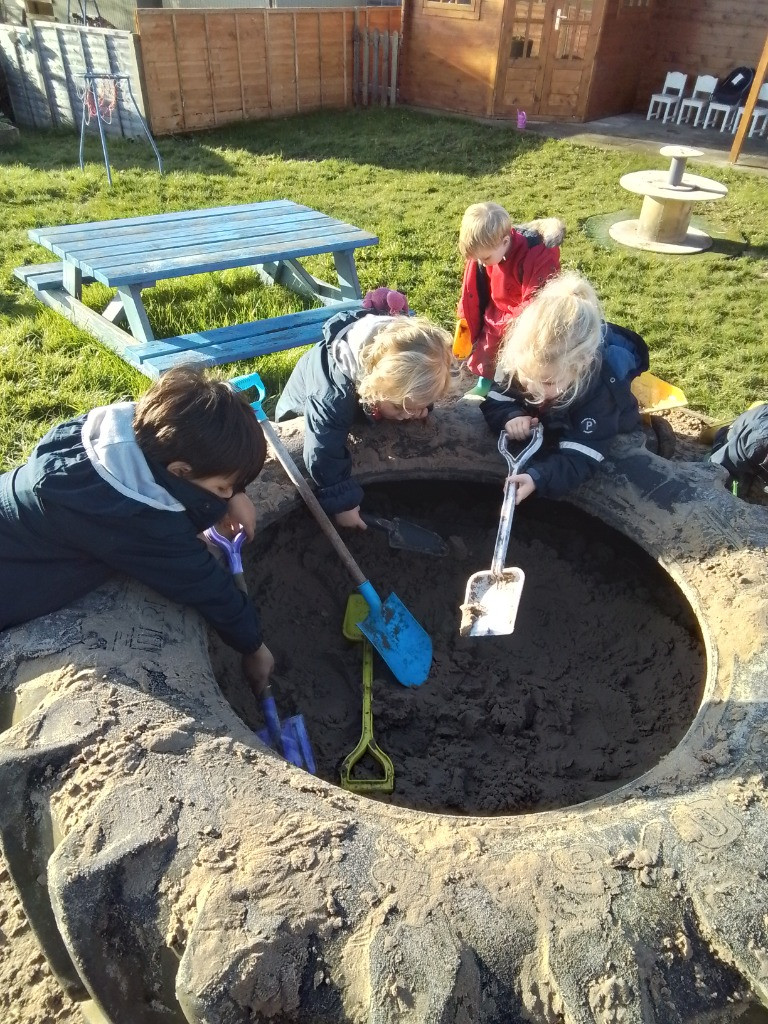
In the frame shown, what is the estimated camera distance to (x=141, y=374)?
3.85 metres

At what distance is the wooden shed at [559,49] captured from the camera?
9039mm

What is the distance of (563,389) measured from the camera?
7.21 ft

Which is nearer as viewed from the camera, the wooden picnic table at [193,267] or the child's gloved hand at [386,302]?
the child's gloved hand at [386,302]

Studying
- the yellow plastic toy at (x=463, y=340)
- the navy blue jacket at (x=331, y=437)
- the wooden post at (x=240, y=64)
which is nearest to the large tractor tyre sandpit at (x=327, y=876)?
the navy blue jacket at (x=331, y=437)

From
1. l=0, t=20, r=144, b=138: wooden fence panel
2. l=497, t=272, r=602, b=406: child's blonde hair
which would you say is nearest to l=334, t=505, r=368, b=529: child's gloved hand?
l=497, t=272, r=602, b=406: child's blonde hair

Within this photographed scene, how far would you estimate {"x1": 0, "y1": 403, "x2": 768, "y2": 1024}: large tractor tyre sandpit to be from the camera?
3.57 feet

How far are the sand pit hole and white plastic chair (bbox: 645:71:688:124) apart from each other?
9609mm

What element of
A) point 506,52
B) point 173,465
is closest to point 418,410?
point 173,465

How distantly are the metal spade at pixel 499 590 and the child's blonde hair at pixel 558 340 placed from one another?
0.21 metres

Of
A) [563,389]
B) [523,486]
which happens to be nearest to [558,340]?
[563,389]

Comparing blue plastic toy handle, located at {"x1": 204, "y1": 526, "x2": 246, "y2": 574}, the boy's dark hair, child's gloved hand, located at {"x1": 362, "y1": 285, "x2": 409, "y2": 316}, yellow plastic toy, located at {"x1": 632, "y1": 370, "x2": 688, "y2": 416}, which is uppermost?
the boy's dark hair

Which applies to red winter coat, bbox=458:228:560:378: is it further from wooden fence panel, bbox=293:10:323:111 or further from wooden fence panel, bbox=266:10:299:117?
wooden fence panel, bbox=293:10:323:111

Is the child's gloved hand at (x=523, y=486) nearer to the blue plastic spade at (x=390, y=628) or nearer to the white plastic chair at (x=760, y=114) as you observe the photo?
the blue plastic spade at (x=390, y=628)

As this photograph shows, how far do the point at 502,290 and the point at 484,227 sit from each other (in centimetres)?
37
